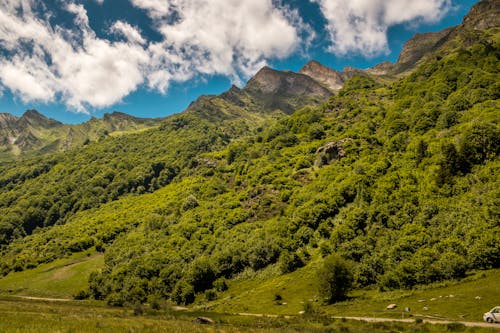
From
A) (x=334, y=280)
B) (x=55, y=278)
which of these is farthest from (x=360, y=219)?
(x=55, y=278)

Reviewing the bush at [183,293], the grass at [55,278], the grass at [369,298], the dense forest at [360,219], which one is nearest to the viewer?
the grass at [369,298]

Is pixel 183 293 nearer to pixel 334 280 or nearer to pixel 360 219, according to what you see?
pixel 334 280

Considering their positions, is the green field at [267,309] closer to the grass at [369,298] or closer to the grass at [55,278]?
the grass at [369,298]

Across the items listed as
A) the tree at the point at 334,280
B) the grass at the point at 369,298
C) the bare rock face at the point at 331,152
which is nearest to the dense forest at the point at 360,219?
the bare rock face at the point at 331,152

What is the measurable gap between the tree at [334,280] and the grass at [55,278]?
115 meters

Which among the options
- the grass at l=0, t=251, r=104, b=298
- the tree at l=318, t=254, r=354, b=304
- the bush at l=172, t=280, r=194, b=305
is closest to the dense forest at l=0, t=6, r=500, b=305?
the bush at l=172, t=280, r=194, b=305

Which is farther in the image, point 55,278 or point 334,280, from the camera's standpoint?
point 55,278

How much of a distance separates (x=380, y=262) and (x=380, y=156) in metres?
72.7

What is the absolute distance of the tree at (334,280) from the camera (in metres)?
76.7

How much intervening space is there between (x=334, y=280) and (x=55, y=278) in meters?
142

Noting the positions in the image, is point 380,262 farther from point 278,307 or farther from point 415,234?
point 278,307

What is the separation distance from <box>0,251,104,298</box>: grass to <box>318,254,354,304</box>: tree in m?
115

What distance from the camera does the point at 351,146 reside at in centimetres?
17300

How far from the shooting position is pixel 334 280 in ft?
252
